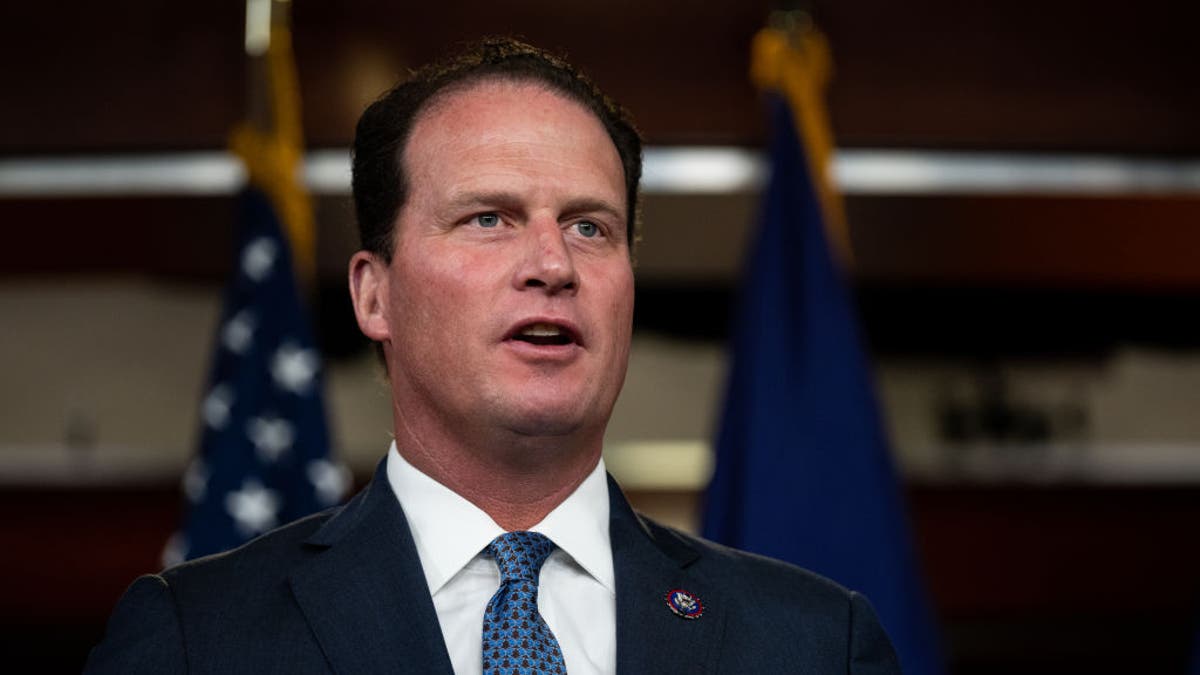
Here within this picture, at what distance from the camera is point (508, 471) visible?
4.24ft

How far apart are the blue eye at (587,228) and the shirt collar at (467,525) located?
23 centimetres

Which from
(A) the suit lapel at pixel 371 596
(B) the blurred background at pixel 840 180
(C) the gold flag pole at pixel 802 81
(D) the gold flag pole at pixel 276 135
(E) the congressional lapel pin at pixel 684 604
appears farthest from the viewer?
(B) the blurred background at pixel 840 180

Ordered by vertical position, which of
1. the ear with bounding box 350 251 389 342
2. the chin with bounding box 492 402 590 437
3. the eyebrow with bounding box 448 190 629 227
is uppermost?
the eyebrow with bounding box 448 190 629 227

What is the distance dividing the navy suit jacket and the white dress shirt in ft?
0.07

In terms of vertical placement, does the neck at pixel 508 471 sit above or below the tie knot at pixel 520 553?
above

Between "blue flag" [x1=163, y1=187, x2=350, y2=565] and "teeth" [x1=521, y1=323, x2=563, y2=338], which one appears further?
"blue flag" [x1=163, y1=187, x2=350, y2=565]

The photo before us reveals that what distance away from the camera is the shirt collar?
4.16 ft

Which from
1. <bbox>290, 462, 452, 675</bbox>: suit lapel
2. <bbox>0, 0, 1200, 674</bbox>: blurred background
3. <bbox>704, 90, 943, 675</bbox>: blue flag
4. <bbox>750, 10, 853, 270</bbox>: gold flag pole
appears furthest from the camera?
<bbox>0, 0, 1200, 674</bbox>: blurred background

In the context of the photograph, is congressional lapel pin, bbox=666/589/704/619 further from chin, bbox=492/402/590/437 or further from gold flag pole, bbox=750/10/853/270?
gold flag pole, bbox=750/10/853/270

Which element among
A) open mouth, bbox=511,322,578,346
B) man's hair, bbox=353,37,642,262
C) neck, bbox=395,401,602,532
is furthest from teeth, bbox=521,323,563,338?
man's hair, bbox=353,37,642,262

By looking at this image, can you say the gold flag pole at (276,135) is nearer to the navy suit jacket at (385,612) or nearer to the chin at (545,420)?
the navy suit jacket at (385,612)

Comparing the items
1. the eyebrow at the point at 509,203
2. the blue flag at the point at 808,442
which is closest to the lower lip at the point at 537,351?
the eyebrow at the point at 509,203

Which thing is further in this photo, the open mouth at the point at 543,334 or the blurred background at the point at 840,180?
the blurred background at the point at 840,180

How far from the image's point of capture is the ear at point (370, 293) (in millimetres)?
1383
